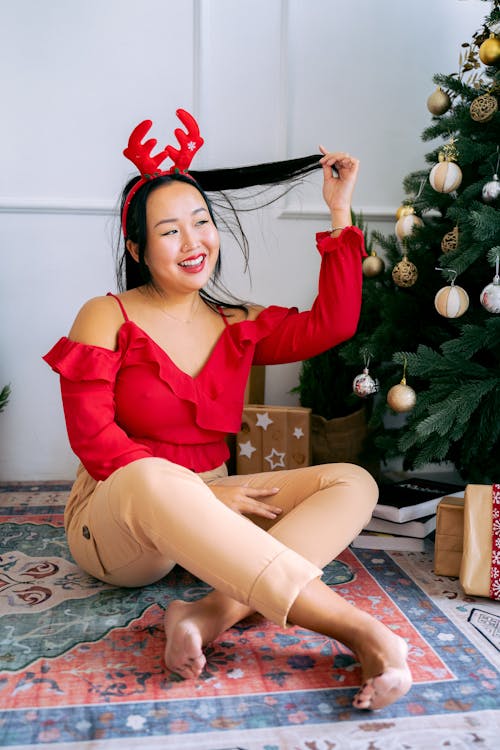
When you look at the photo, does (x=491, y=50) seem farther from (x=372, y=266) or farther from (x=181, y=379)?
(x=181, y=379)

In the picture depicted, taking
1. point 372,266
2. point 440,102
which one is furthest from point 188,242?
point 440,102

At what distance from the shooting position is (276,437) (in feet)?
6.68

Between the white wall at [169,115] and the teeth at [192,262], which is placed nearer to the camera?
the teeth at [192,262]

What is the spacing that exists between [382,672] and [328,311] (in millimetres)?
765

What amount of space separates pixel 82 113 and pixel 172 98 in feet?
0.93

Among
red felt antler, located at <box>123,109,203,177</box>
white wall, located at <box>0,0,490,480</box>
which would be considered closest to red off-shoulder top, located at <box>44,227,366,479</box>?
red felt antler, located at <box>123,109,203,177</box>

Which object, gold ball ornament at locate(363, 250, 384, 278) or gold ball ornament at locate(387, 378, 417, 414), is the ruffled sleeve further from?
gold ball ornament at locate(363, 250, 384, 278)

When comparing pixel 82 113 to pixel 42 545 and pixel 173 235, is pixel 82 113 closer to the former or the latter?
pixel 173 235

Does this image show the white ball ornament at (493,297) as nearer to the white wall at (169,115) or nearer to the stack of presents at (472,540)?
the stack of presents at (472,540)

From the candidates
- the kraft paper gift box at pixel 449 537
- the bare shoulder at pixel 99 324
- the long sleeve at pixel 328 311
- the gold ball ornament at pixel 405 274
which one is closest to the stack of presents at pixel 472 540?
the kraft paper gift box at pixel 449 537

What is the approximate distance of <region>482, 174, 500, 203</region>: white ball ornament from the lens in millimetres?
1580

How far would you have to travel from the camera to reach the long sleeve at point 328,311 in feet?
4.90

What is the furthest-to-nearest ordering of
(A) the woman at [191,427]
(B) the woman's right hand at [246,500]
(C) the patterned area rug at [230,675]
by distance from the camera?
1. (B) the woman's right hand at [246,500]
2. (A) the woman at [191,427]
3. (C) the patterned area rug at [230,675]

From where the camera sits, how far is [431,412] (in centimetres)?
158
